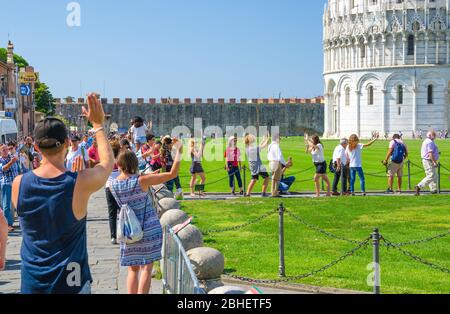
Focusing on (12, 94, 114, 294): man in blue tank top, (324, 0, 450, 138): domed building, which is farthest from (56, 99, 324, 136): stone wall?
(12, 94, 114, 294): man in blue tank top

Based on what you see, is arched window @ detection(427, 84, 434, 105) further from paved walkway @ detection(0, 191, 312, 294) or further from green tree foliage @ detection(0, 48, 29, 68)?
paved walkway @ detection(0, 191, 312, 294)

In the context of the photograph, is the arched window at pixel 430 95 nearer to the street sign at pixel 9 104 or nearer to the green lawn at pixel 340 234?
the street sign at pixel 9 104

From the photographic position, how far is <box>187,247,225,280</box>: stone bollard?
26.4ft

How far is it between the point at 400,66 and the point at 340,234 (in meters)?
70.7

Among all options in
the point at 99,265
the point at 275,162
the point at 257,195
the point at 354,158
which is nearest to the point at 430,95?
the point at 354,158

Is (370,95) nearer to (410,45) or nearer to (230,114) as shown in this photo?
(410,45)

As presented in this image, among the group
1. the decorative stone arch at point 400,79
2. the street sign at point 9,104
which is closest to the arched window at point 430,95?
the decorative stone arch at point 400,79

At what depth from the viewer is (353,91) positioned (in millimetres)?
84500

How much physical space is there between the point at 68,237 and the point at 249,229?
9.34 m

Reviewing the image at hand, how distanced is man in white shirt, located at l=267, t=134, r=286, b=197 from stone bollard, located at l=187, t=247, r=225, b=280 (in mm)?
10556
